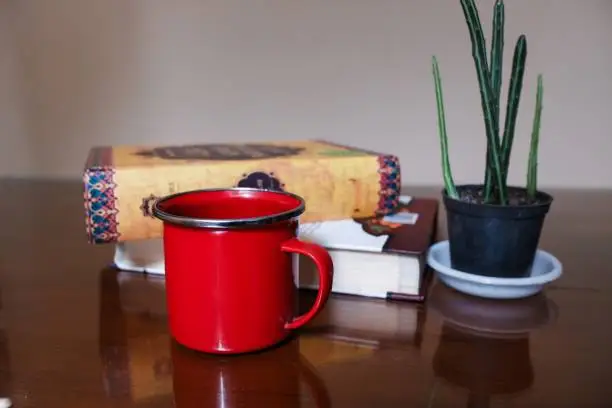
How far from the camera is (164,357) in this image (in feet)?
1.39

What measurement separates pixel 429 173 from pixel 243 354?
0.99 meters

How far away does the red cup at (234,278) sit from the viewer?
1.34 feet

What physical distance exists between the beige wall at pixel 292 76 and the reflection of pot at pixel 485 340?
0.81 metres

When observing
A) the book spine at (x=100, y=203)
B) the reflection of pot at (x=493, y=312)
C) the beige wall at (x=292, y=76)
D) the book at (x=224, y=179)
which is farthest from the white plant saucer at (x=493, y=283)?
the beige wall at (x=292, y=76)

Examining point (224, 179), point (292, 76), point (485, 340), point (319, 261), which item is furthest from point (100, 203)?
point (292, 76)

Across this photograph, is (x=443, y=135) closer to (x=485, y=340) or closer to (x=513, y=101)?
(x=513, y=101)

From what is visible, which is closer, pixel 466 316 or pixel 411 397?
pixel 411 397

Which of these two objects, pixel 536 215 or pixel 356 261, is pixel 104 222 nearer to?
pixel 356 261

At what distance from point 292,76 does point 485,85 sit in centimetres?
84

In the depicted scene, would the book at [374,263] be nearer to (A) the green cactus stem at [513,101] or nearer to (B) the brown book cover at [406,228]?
(B) the brown book cover at [406,228]

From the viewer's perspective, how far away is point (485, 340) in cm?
45

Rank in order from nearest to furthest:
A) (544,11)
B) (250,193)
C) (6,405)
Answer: (6,405), (250,193), (544,11)

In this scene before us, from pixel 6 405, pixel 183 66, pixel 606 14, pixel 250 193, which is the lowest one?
pixel 6 405

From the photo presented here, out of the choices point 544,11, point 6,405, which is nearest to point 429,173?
point 544,11
